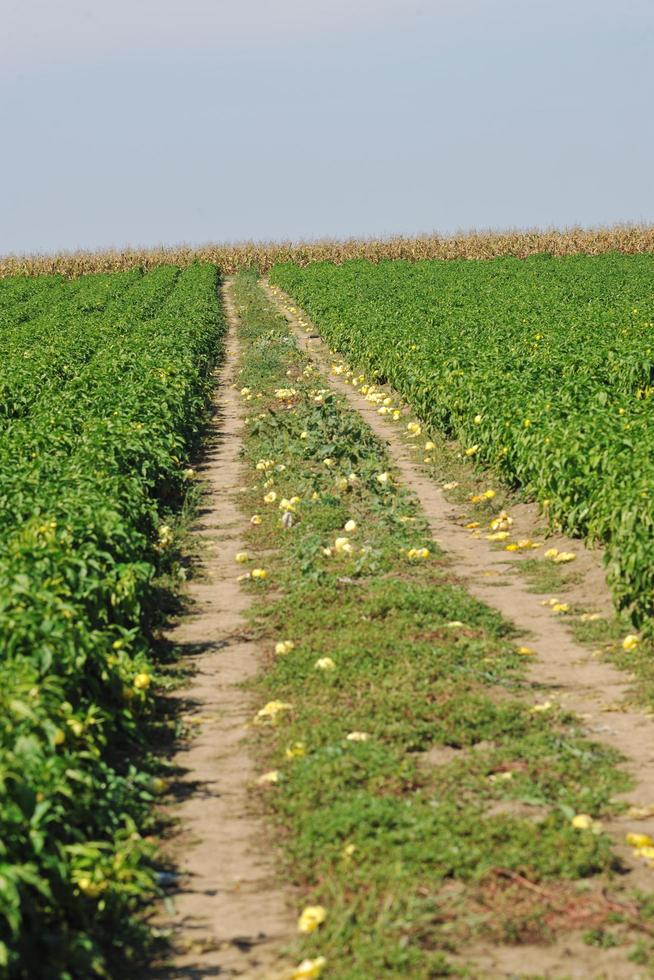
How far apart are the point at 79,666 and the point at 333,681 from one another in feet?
6.54

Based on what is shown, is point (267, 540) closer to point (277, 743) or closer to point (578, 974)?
point (277, 743)

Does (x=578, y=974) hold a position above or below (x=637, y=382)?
below

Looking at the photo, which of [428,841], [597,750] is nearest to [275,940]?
[428,841]

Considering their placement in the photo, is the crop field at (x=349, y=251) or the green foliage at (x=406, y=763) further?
the crop field at (x=349, y=251)

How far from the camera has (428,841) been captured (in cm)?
568

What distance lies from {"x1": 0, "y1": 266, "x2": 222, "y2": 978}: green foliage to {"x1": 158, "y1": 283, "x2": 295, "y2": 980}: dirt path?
0.76ft

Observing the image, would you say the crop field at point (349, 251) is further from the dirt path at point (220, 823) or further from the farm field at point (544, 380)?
the dirt path at point (220, 823)

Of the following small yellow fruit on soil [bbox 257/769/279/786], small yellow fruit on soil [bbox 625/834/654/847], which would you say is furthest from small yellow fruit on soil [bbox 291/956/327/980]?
small yellow fruit on soil [bbox 257/769/279/786]

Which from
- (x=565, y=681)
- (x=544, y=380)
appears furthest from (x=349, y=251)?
(x=565, y=681)

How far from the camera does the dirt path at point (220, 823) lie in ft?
16.6

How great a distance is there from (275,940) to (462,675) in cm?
311

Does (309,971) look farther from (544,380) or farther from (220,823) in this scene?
(544,380)

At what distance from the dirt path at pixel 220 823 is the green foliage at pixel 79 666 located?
23 centimetres

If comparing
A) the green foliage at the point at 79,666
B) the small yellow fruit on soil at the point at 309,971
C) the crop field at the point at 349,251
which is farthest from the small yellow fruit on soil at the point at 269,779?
the crop field at the point at 349,251
